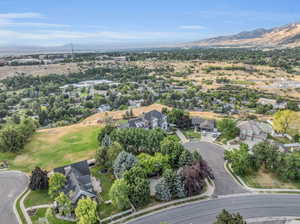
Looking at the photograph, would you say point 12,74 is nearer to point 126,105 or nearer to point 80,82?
point 80,82

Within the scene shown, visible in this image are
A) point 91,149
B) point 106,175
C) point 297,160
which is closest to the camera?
point 297,160

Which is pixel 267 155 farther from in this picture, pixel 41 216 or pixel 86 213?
pixel 41 216

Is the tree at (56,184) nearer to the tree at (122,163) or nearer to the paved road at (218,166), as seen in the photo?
the tree at (122,163)

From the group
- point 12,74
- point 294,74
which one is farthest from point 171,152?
point 12,74

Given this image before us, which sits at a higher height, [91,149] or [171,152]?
[171,152]

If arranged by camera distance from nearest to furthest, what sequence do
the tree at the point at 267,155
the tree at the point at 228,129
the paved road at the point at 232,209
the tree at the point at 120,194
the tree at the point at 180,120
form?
the paved road at the point at 232,209 < the tree at the point at 120,194 < the tree at the point at 267,155 < the tree at the point at 228,129 < the tree at the point at 180,120

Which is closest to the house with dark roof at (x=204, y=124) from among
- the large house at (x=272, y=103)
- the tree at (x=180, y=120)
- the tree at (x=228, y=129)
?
the tree at (x=180, y=120)
